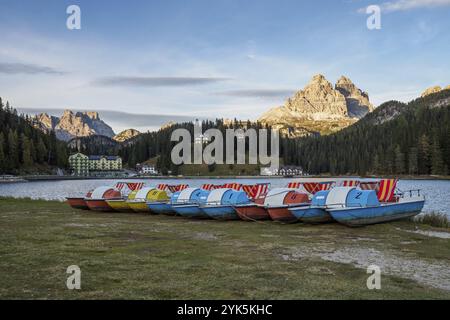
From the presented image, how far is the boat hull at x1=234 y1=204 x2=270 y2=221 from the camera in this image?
3397 centimetres

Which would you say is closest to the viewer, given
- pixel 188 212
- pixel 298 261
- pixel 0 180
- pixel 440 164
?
pixel 298 261

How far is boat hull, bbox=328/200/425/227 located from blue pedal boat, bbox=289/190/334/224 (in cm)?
108

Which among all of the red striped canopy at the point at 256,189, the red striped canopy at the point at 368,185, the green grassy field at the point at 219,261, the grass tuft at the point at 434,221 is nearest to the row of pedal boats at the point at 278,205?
the grass tuft at the point at 434,221

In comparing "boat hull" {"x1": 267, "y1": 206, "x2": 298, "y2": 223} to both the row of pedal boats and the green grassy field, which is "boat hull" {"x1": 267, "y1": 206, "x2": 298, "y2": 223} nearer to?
the row of pedal boats

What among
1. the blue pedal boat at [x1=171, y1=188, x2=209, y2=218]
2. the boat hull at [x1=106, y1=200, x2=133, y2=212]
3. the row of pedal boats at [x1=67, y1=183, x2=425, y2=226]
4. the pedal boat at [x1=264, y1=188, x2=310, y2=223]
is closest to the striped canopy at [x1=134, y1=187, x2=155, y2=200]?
the row of pedal boats at [x1=67, y1=183, x2=425, y2=226]

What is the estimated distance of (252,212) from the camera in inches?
1341

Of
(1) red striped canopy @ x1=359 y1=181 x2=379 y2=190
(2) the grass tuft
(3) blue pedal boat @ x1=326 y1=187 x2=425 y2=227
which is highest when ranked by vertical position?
(1) red striped canopy @ x1=359 y1=181 x2=379 y2=190

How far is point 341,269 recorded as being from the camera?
1636 cm

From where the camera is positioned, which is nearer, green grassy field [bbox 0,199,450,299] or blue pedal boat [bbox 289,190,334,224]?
green grassy field [bbox 0,199,450,299]

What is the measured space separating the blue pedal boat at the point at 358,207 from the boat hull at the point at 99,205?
22701 mm

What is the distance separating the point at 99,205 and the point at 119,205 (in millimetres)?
2430
